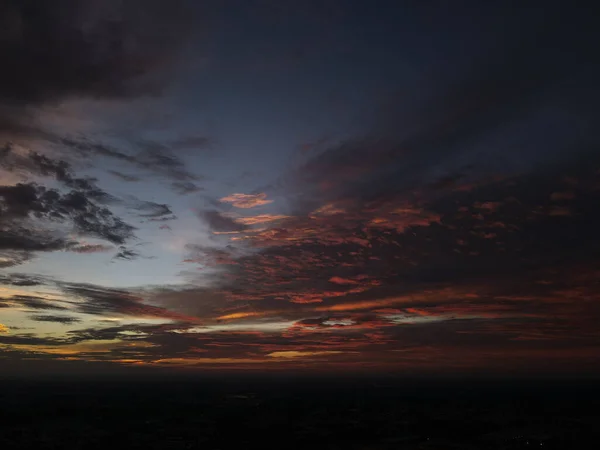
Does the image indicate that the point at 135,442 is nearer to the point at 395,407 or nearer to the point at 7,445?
the point at 7,445

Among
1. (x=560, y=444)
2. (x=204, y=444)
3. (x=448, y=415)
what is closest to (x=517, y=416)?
(x=448, y=415)

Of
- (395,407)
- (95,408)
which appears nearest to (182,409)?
(95,408)

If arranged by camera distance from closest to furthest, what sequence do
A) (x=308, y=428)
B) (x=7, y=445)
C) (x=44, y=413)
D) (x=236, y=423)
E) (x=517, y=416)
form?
1. (x=7, y=445)
2. (x=308, y=428)
3. (x=236, y=423)
4. (x=517, y=416)
5. (x=44, y=413)

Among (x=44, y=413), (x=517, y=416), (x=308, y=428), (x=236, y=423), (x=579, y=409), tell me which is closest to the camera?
(x=308, y=428)

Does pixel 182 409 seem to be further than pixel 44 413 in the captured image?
Yes

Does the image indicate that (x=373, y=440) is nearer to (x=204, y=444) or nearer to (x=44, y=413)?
(x=204, y=444)

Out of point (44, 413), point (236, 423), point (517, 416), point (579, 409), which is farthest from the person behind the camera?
point (579, 409)

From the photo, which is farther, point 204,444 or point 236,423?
point 236,423

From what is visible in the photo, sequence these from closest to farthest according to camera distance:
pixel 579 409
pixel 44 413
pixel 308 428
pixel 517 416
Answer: pixel 308 428 < pixel 517 416 < pixel 44 413 < pixel 579 409
